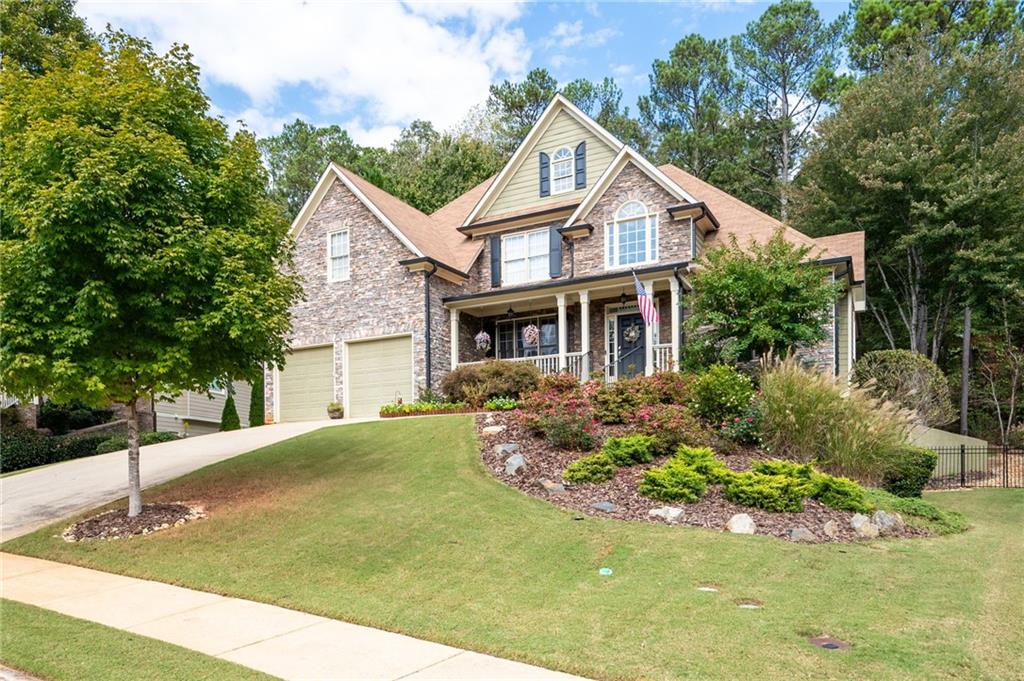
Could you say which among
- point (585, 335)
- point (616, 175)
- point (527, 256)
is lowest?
point (585, 335)

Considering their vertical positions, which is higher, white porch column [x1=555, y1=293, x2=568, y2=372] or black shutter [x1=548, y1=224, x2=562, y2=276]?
black shutter [x1=548, y1=224, x2=562, y2=276]

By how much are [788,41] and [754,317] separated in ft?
92.6

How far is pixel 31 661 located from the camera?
16.5 feet

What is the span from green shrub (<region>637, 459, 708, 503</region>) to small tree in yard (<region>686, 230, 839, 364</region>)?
5.38 metres

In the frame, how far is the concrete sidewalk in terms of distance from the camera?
15.7 ft

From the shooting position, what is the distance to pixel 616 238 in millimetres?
18828

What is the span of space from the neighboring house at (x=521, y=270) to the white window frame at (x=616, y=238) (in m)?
0.04

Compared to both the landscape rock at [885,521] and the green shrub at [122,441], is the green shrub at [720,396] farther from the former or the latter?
the green shrub at [122,441]

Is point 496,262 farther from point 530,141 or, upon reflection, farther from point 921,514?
point 921,514

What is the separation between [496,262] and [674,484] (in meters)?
12.6

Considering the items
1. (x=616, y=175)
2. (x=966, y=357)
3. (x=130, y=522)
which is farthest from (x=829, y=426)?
(x=966, y=357)

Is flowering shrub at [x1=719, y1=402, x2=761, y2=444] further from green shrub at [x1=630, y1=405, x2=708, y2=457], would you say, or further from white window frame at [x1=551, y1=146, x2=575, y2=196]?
white window frame at [x1=551, y1=146, x2=575, y2=196]

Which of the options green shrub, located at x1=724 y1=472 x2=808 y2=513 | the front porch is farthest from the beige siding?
green shrub, located at x1=724 y1=472 x2=808 y2=513

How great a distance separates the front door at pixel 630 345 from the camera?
1864 cm
